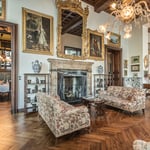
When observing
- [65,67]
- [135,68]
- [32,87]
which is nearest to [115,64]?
[135,68]

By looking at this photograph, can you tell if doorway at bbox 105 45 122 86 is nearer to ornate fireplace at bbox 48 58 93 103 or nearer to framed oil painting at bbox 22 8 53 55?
ornate fireplace at bbox 48 58 93 103

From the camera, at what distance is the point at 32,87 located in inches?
216

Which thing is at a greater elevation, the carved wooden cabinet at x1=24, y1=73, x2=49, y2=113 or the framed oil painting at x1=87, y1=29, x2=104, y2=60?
the framed oil painting at x1=87, y1=29, x2=104, y2=60

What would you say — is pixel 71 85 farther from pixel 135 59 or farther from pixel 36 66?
pixel 135 59

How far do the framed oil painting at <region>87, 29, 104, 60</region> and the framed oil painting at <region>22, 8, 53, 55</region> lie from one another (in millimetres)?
2119

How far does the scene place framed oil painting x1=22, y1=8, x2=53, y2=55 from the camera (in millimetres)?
5324

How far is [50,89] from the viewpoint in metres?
5.89

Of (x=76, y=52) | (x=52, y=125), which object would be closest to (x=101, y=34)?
(x=76, y=52)

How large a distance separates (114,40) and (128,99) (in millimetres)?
4398

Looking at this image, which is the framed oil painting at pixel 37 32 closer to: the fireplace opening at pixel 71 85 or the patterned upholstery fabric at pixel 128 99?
the fireplace opening at pixel 71 85

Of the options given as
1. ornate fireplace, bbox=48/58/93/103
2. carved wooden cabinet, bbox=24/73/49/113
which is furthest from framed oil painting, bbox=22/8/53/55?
carved wooden cabinet, bbox=24/73/49/113

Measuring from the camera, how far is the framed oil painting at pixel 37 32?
17.5 feet

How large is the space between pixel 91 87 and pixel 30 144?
15.8 feet

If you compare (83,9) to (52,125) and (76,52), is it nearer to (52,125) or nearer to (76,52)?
(76,52)
